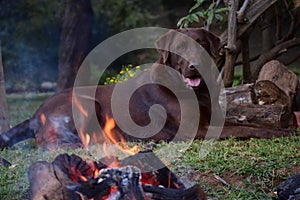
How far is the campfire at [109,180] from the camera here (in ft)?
8.64

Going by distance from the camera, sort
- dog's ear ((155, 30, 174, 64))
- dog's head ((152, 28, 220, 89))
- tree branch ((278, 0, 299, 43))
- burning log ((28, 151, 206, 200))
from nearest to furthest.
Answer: burning log ((28, 151, 206, 200)) → dog's head ((152, 28, 220, 89)) → dog's ear ((155, 30, 174, 64)) → tree branch ((278, 0, 299, 43))

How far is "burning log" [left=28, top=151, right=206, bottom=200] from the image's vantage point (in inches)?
104

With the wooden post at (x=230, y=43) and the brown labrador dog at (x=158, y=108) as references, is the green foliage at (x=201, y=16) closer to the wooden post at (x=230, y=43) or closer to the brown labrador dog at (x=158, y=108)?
the wooden post at (x=230, y=43)

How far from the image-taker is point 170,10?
43.3ft

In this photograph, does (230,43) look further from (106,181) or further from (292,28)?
(106,181)

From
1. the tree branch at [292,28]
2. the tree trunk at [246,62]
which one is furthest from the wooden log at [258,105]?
the tree branch at [292,28]

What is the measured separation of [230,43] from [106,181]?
12.4ft

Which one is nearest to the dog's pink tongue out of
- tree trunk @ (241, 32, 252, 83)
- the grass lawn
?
the grass lawn

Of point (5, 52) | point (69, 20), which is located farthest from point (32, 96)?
point (69, 20)

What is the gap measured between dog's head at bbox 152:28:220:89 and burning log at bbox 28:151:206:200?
2.08 metres

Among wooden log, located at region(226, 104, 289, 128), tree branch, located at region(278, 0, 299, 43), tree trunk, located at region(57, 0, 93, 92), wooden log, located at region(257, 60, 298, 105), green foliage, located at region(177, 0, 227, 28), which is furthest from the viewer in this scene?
tree trunk, located at region(57, 0, 93, 92)

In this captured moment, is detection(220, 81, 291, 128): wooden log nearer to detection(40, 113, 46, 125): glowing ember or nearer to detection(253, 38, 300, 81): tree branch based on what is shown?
detection(253, 38, 300, 81): tree branch

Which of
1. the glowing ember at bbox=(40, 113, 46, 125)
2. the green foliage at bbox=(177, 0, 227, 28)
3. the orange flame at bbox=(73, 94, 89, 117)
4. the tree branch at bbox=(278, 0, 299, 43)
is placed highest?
the green foliage at bbox=(177, 0, 227, 28)

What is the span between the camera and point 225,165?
3.76m
